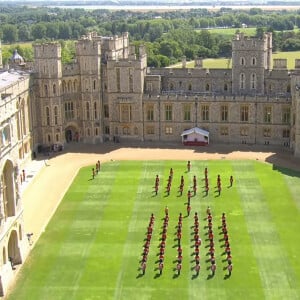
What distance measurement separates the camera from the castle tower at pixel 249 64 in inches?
2953

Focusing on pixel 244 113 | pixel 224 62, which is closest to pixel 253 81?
pixel 244 113

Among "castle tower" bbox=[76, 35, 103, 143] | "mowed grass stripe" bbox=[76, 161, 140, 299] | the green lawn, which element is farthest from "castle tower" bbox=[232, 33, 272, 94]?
"mowed grass stripe" bbox=[76, 161, 140, 299]

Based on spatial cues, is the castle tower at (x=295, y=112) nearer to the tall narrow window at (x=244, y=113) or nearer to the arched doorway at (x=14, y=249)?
the tall narrow window at (x=244, y=113)

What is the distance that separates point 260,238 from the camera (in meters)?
46.0

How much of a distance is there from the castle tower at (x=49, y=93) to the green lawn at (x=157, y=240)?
39.4ft

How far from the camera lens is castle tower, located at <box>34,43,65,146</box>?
7275 centimetres

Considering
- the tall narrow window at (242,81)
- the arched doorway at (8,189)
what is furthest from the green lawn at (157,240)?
the tall narrow window at (242,81)

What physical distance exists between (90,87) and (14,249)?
36.0 meters

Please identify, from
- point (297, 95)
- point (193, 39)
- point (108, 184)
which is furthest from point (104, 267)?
point (193, 39)

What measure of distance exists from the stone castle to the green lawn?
10911mm

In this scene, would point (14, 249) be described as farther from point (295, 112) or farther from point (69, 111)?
point (295, 112)

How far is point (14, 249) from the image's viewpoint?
141 ft

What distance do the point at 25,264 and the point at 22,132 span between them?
89.4 ft

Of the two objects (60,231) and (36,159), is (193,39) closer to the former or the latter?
(36,159)
